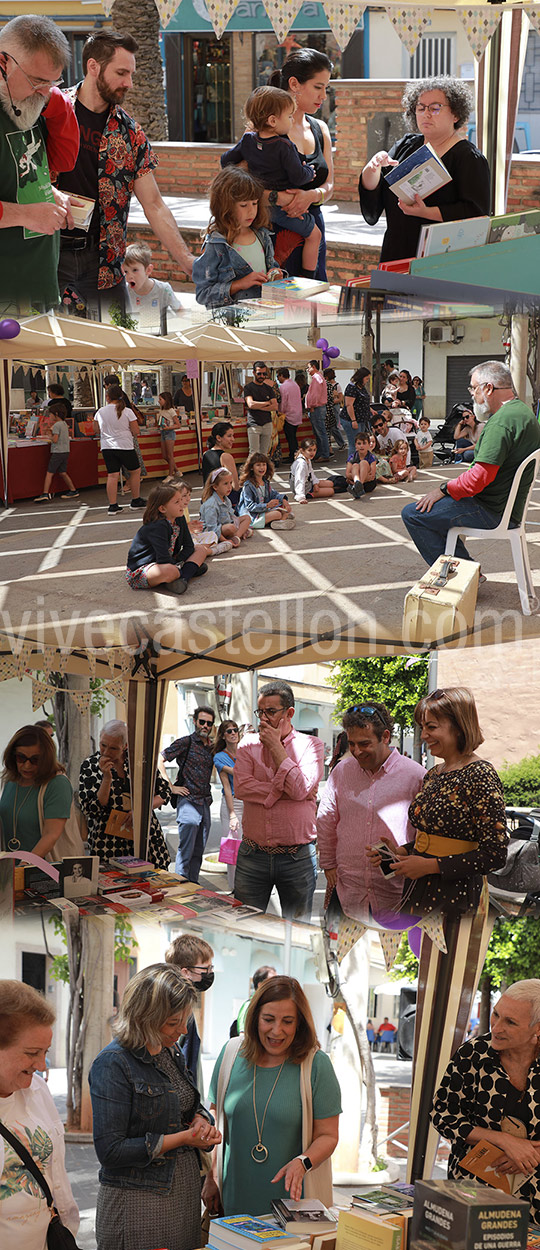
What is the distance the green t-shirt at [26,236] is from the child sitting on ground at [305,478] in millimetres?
1024

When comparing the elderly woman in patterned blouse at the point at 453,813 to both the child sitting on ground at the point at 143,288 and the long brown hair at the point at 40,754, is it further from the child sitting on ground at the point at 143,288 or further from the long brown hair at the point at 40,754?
the child sitting on ground at the point at 143,288

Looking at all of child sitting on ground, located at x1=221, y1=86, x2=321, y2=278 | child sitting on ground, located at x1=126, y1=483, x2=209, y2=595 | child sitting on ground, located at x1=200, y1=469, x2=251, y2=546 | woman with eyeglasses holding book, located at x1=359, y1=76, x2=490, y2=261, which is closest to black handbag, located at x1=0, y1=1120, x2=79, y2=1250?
child sitting on ground, located at x1=126, y1=483, x2=209, y2=595

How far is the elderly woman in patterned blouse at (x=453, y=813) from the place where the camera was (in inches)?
170

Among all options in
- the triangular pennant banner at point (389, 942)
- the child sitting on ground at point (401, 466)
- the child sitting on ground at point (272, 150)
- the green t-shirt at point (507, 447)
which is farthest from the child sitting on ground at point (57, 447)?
the triangular pennant banner at point (389, 942)

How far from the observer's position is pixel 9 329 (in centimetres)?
437

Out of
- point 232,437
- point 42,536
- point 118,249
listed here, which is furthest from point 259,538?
point 118,249

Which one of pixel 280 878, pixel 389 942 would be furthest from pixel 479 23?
pixel 389 942

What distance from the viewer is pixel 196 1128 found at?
11.3 ft

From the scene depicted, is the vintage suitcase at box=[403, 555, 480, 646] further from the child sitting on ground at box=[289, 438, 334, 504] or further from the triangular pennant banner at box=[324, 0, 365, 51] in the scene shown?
the triangular pennant banner at box=[324, 0, 365, 51]

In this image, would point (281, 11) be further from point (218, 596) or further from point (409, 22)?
point (218, 596)

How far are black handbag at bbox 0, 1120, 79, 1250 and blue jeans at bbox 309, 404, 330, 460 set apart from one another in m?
2.59

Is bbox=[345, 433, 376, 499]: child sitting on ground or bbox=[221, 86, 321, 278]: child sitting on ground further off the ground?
bbox=[221, 86, 321, 278]: child sitting on ground

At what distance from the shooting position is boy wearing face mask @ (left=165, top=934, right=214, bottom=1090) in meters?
4.29

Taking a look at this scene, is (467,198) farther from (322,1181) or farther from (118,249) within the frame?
(322,1181)
